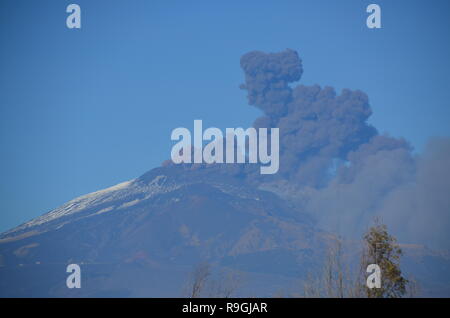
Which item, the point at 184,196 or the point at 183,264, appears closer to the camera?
the point at 183,264

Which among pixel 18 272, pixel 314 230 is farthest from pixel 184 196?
pixel 18 272

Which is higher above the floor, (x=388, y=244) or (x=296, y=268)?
(x=296, y=268)

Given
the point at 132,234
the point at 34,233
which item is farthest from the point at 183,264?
the point at 34,233

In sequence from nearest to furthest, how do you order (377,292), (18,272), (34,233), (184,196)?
(377,292), (18,272), (34,233), (184,196)

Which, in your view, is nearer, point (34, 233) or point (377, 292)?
point (377, 292)

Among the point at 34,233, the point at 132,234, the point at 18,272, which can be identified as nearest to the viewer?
the point at 18,272
